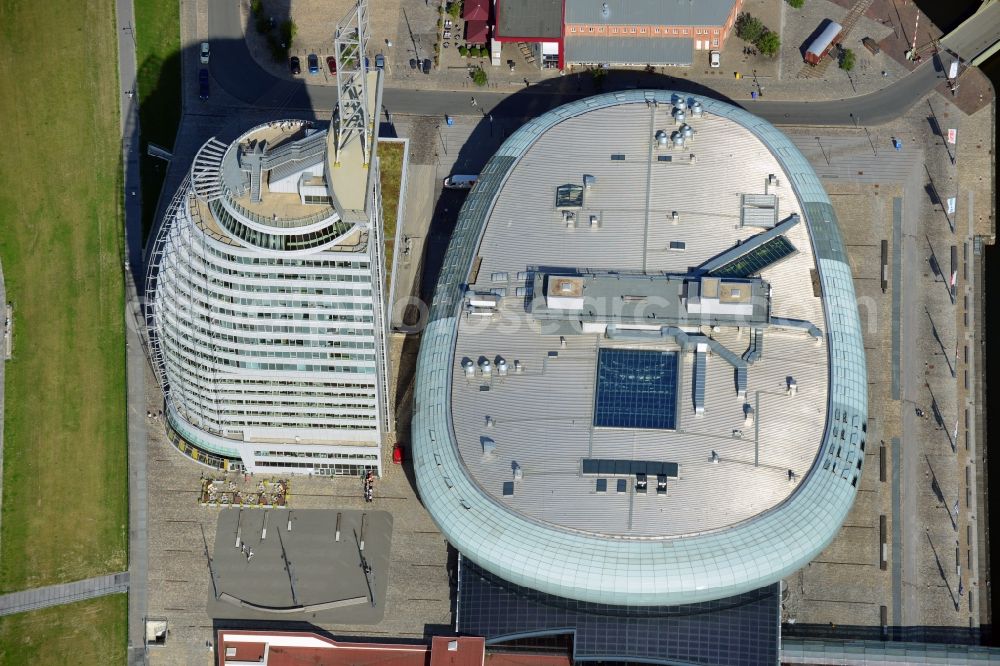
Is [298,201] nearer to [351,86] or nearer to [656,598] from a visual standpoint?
[351,86]

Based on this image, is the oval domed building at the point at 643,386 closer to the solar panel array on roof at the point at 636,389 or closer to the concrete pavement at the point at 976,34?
the solar panel array on roof at the point at 636,389

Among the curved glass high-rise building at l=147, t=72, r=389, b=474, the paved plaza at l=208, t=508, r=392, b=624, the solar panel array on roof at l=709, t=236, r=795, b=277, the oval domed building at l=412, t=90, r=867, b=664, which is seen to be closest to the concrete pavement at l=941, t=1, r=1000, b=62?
the oval domed building at l=412, t=90, r=867, b=664

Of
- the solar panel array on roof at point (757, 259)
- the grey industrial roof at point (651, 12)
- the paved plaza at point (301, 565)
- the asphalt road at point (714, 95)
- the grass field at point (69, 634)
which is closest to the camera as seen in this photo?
the solar panel array on roof at point (757, 259)

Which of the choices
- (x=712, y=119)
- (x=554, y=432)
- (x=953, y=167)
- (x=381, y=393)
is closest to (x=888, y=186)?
(x=953, y=167)

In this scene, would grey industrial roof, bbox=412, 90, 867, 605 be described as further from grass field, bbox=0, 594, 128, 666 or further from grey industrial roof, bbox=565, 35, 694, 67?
grass field, bbox=0, 594, 128, 666

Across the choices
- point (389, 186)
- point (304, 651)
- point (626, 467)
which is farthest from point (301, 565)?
point (389, 186)

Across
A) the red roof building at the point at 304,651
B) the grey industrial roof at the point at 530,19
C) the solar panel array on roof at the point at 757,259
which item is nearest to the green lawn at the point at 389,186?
the grey industrial roof at the point at 530,19

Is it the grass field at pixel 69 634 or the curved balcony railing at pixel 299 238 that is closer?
the curved balcony railing at pixel 299 238
